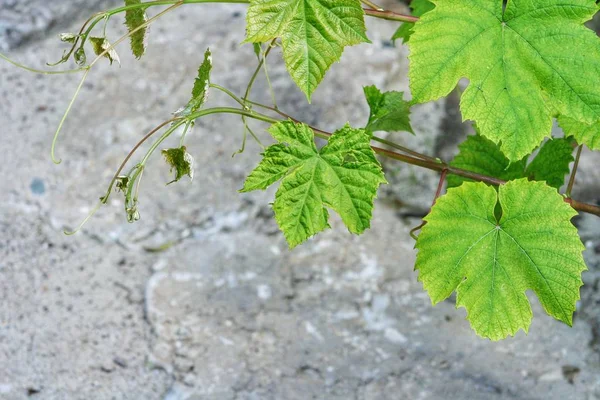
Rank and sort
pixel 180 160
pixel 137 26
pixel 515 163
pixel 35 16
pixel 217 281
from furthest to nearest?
pixel 35 16, pixel 217 281, pixel 515 163, pixel 137 26, pixel 180 160

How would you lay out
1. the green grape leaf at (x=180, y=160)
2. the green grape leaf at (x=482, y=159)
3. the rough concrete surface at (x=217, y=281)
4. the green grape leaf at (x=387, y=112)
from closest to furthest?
the green grape leaf at (x=180, y=160) < the green grape leaf at (x=387, y=112) < the green grape leaf at (x=482, y=159) < the rough concrete surface at (x=217, y=281)

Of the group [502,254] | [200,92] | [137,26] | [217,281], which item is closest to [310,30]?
[200,92]

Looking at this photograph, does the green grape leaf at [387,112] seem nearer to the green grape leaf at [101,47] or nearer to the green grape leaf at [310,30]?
the green grape leaf at [310,30]

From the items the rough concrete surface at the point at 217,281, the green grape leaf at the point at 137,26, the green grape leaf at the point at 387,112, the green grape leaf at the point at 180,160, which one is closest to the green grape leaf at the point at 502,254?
the green grape leaf at the point at 387,112

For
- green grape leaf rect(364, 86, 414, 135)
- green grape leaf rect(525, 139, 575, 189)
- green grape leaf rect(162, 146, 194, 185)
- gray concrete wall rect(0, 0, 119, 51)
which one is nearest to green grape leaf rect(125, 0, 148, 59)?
green grape leaf rect(162, 146, 194, 185)

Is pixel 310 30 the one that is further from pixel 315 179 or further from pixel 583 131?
pixel 583 131

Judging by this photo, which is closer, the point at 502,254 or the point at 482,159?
the point at 502,254

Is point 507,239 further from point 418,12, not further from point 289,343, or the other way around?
point 289,343
